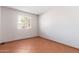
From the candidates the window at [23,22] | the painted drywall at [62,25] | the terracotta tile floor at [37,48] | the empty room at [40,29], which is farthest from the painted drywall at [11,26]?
the painted drywall at [62,25]

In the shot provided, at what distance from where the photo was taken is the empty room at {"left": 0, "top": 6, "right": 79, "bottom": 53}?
114 inches

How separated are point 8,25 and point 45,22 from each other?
1.94m

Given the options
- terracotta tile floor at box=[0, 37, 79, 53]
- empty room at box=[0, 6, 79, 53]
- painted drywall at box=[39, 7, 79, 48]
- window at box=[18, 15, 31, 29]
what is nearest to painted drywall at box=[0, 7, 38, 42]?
empty room at box=[0, 6, 79, 53]

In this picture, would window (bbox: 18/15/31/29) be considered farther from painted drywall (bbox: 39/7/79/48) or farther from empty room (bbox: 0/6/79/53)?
painted drywall (bbox: 39/7/79/48)

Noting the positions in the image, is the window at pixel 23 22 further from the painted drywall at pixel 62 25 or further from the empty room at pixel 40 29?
the painted drywall at pixel 62 25

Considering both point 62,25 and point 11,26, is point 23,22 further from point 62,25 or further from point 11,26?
point 62,25

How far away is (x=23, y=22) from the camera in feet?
16.3

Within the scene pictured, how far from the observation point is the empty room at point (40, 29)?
2.88m

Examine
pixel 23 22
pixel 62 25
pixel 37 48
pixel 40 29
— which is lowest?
pixel 37 48

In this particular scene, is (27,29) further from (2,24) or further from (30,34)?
(2,24)

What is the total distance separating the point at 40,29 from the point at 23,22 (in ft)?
3.59

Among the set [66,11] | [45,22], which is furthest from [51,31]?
[66,11]

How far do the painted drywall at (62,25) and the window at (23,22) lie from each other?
985 mm

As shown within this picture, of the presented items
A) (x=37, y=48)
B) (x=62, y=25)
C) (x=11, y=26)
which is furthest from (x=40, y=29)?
(x=37, y=48)
